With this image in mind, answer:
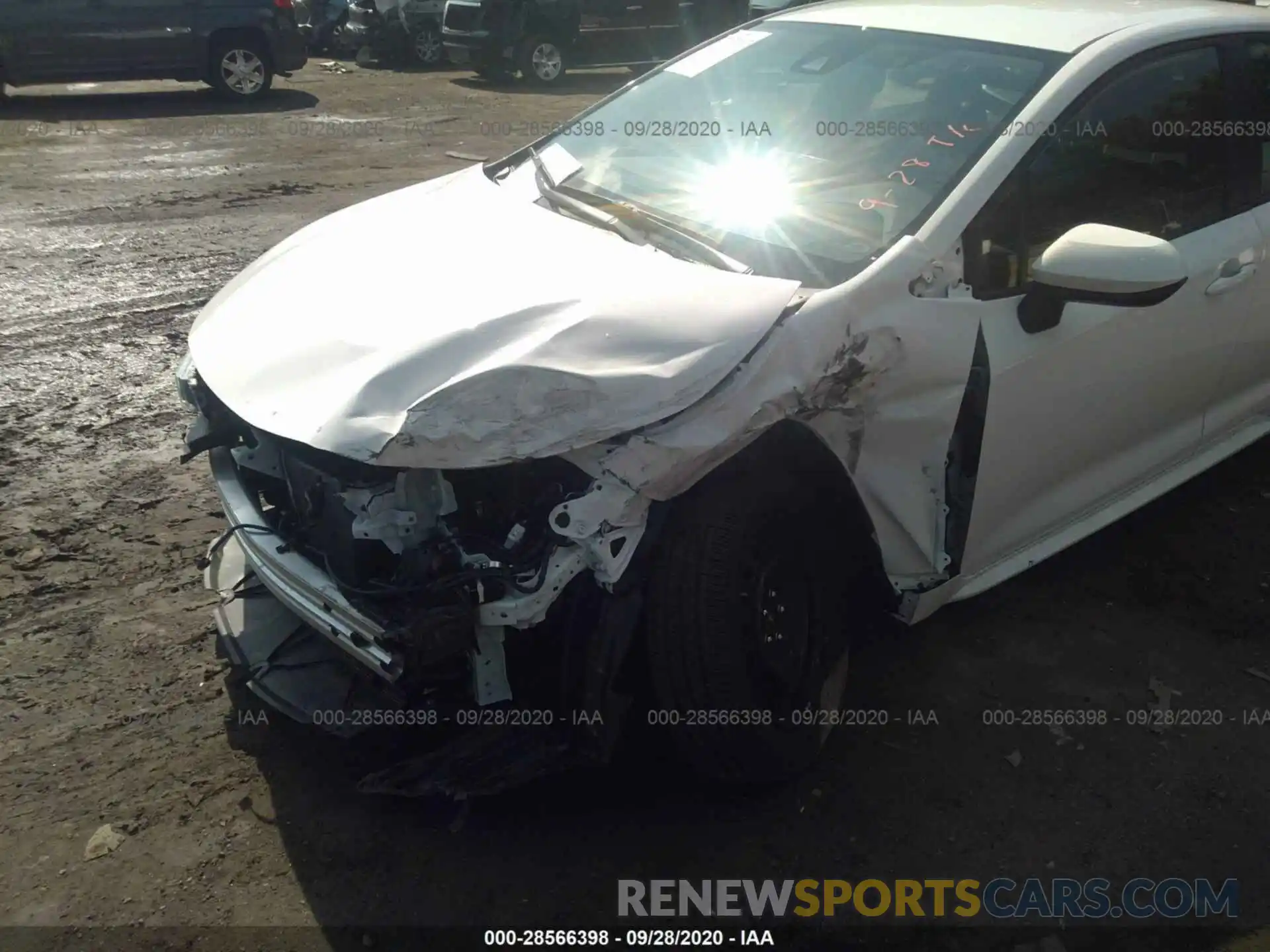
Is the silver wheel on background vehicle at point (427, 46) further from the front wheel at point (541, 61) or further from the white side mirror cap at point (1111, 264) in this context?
the white side mirror cap at point (1111, 264)

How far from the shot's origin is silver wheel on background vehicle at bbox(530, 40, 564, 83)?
14.4 metres

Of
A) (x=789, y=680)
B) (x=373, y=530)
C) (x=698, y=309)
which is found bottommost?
(x=789, y=680)

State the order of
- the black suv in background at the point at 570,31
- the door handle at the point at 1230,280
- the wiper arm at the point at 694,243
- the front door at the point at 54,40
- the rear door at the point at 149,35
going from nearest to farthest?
the wiper arm at the point at 694,243 → the door handle at the point at 1230,280 → the front door at the point at 54,40 → the rear door at the point at 149,35 → the black suv in background at the point at 570,31

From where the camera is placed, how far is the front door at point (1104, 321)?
277cm

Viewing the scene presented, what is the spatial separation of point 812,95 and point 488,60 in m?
11.9

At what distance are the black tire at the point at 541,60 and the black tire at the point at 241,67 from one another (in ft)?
10.7

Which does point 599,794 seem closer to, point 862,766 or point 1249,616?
point 862,766

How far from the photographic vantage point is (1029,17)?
3209 mm

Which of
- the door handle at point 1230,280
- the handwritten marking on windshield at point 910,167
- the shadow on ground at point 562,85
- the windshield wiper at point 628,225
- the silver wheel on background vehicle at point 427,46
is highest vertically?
the silver wheel on background vehicle at point 427,46

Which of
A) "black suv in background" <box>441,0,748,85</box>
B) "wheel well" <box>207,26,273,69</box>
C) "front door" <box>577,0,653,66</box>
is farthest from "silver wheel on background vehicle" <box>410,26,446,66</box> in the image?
"wheel well" <box>207,26,273,69</box>

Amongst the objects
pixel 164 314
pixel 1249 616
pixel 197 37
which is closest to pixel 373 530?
pixel 1249 616

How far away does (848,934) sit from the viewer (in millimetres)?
A: 2398

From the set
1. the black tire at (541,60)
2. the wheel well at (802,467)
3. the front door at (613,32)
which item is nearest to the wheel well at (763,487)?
the wheel well at (802,467)

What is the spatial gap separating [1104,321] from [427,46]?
15.2 meters
